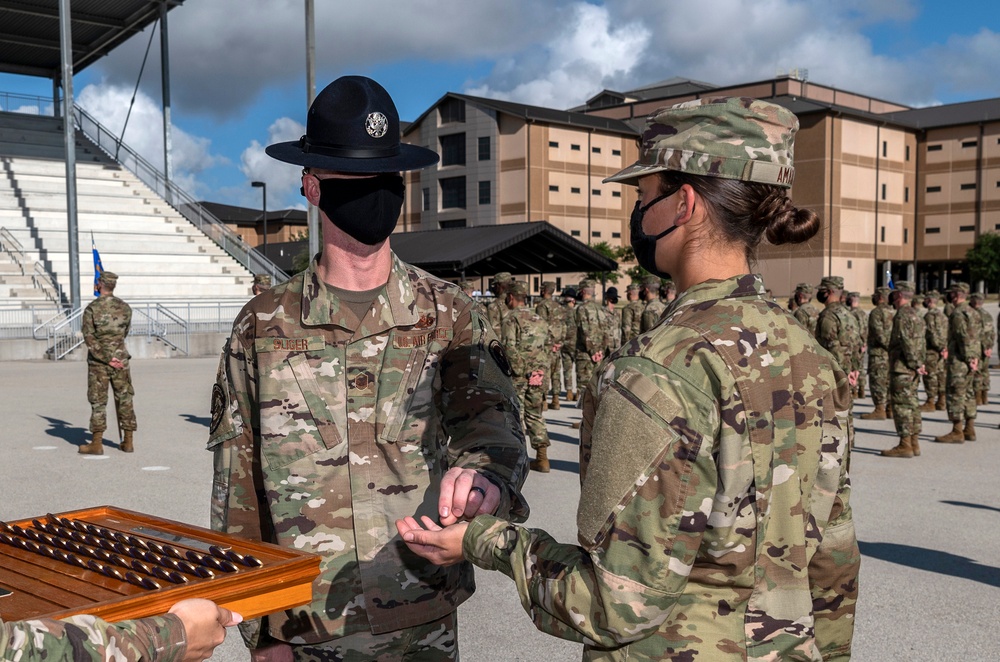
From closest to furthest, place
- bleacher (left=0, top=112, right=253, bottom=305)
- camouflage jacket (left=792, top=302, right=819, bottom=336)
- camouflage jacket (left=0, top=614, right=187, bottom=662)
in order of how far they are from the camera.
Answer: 1. camouflage jacket (left=0, top=614, right=187, bottom=662)
2. camouflage jacket (left=792, top=302, right=819, bottom=336)
3. bleacher (left=0, top=112, right=253, bottom=305)

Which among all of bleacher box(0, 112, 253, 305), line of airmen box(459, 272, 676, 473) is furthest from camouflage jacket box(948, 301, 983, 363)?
bleacher box(0, 112, 253, 305)

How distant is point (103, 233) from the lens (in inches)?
1227

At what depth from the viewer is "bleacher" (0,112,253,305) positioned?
28484 millimetres

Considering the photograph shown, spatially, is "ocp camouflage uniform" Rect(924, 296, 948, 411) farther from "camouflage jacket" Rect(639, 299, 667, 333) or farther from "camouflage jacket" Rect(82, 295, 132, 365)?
"camouflage jacket" Rect(82, 295, 132, 365)

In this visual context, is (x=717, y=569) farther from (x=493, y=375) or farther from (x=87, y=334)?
(x=87, y=334)

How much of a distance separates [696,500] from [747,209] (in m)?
0.59

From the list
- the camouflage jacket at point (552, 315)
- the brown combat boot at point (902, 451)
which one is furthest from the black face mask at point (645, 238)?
the camouflage jacket at point (552, 315)

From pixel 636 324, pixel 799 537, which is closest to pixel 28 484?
pixel 799 537

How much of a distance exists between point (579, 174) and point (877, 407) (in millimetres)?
46298

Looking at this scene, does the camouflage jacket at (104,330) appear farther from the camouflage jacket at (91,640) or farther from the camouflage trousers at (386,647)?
the camouflage jacket at (91,640)

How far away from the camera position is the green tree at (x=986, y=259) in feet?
184

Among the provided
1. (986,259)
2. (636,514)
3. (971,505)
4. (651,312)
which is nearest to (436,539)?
(636,514)

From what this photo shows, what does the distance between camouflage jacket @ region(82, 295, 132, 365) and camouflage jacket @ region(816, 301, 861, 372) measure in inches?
354

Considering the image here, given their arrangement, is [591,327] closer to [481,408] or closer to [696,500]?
[481,408]
